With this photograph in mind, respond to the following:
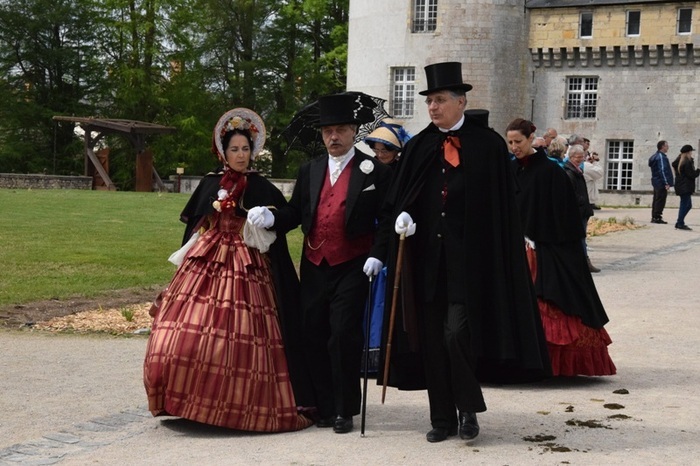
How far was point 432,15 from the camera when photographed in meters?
43.8

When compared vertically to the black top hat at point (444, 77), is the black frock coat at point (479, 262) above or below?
below

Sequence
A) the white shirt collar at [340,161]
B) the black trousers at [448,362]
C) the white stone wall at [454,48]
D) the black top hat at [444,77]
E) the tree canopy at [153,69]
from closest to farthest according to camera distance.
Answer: the black trousers at [448,362]
the black top hat at [444,77]
the white shirt collar at [340,161]
the white stone wall at [454,48]
the tree canopy at [153,69]

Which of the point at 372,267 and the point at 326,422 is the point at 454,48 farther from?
the point at 372,267

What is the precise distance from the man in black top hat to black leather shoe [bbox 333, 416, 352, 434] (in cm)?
41

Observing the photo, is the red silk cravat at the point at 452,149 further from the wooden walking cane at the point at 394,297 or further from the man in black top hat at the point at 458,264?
the wooden walking cane at the point at 394,297

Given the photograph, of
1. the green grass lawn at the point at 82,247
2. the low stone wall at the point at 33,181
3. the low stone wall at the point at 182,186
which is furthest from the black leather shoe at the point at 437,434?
the low stone wall at the point at 33,181

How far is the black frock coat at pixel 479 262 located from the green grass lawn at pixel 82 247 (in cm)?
672

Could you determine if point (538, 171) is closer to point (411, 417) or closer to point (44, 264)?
point (411, 417)

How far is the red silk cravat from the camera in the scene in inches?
264

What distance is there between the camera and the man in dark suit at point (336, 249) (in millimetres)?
6969

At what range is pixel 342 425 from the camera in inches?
269

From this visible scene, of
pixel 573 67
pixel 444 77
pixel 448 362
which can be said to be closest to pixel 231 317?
pixel 448 362

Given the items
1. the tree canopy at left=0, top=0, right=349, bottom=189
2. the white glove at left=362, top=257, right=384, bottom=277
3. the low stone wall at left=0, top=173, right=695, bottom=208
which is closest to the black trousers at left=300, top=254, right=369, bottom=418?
the white glove at left=362, top=257, right=384, bottom=277

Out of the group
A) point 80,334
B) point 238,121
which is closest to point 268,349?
point 238,121
